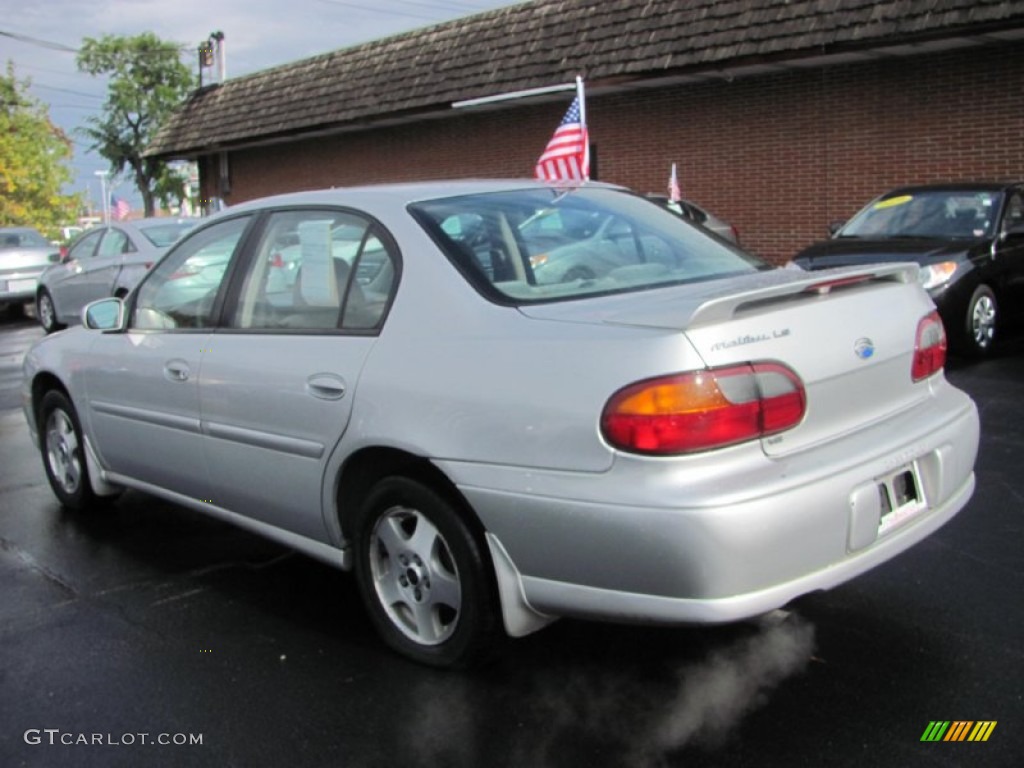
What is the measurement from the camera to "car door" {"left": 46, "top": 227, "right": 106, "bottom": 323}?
43.9ft

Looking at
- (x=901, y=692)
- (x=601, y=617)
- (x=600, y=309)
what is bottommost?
(x=901, y=692)

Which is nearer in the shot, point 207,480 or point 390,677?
point 390,677

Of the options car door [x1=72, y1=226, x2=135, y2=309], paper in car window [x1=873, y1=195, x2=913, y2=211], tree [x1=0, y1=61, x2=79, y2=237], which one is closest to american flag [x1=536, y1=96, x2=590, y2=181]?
paper in car window [x1=873, y1=195, x2=913, y2=211]

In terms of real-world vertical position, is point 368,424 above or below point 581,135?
below

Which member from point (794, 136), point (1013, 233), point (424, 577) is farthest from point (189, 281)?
point (794, 136)

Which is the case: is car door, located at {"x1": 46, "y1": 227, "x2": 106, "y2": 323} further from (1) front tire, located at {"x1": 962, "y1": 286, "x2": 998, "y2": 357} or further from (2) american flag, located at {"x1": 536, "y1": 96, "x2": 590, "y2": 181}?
(1) front tire, located at {"x1": 962, "y1": 286, "x2": 998, "y2": 357}

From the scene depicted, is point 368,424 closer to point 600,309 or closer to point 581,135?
point 600,309

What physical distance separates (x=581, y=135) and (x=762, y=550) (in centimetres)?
882

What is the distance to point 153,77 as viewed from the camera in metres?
47.7

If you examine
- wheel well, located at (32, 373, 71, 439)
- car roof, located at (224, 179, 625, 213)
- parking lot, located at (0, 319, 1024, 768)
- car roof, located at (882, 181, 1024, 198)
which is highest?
car roof, located at (882, 181, 1024, 198)

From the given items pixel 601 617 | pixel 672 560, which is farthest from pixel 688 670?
pixel 672 560

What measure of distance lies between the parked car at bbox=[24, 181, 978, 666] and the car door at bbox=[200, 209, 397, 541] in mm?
11

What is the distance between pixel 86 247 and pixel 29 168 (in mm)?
24325

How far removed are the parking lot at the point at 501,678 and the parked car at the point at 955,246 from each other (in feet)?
14.7
